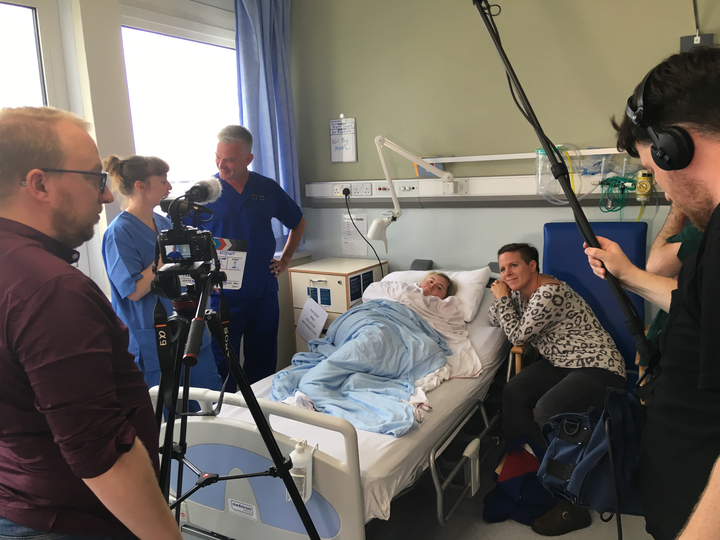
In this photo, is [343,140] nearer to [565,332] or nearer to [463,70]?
[463,70]

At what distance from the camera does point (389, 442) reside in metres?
1.68

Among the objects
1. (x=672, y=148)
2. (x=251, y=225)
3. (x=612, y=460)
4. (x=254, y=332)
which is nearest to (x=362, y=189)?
(x=251, y=225)

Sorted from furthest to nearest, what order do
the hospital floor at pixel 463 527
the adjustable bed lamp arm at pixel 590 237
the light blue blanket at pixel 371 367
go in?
the hospital floor at pixel 463 527, the light blue blanket at pixel 371 367, the adjustable bed lamp arm at pixel 590 237

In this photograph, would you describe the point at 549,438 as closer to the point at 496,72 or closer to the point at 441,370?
the point at 441,370

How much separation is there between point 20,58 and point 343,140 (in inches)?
71.5

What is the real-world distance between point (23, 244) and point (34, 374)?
0.21 meters

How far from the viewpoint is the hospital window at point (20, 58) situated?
2283 millimetres

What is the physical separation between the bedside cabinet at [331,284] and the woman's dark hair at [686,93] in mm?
2277

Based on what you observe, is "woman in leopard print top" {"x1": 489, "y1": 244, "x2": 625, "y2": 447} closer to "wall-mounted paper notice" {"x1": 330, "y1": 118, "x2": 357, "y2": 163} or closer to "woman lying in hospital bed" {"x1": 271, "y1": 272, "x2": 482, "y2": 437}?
"woman lying in hospital bed" {"x1": 271, "y1": 272, "x2": 482, "y2": 437}

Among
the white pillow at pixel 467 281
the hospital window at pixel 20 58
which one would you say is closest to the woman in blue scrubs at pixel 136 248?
the hospital window at pixel 20 58

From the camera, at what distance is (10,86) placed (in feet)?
7.56

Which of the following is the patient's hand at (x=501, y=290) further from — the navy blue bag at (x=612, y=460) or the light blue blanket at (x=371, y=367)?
the navy blue bag at (x=612, y=460)

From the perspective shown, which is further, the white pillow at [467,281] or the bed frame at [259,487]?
the white pillow at [467,281]

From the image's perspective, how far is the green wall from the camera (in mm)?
2529
